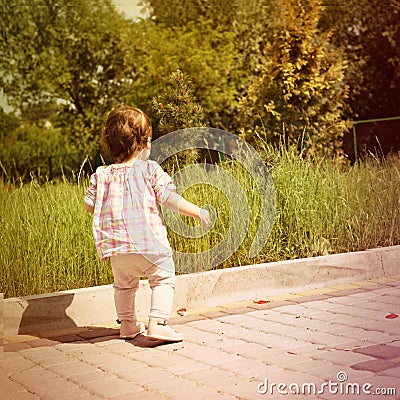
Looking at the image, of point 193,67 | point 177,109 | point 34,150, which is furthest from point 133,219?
point 34,150

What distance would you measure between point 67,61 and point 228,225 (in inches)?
610

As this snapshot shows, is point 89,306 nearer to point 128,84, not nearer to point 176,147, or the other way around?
point 176,147

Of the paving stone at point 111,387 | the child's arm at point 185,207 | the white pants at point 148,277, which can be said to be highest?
the child's arm at point 185,207

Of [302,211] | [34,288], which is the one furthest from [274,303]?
[34,288]

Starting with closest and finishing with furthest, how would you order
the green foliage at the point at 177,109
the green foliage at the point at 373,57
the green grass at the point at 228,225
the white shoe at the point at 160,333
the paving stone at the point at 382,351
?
the paving stone at the point at 382,351, the white shoe at the point at 160,333, the green grass at the point at 228,225, the green foliage at the point at 177,109, the green foliage at the point at 373,57

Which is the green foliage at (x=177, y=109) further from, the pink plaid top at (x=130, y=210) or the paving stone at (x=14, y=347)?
the paving stone at (x=14, y=347)

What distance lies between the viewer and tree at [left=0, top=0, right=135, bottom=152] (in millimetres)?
20484

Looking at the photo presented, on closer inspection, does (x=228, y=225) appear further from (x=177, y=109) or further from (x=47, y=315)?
(x=177, y=109)

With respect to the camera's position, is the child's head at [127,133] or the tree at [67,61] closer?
the child's head at [127,133]

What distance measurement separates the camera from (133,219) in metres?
4.69

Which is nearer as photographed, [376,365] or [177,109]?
[376,365]

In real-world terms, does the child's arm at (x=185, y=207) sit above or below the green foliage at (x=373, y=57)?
below

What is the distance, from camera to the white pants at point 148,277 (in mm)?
4648

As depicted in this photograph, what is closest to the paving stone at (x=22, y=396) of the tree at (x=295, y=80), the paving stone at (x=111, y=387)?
the paving stone at (x=111, y=387)
